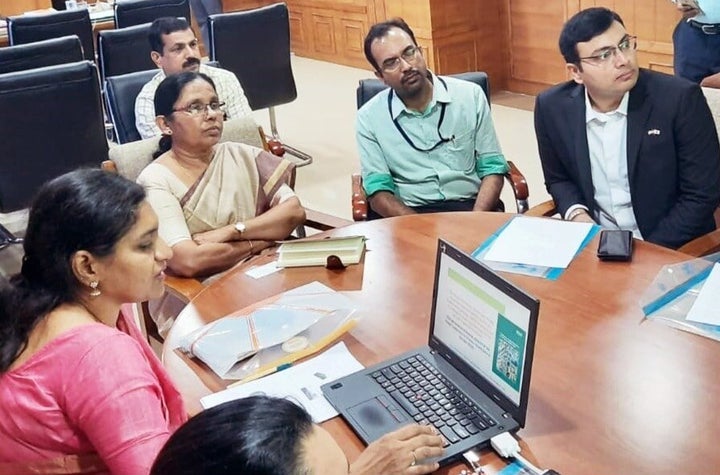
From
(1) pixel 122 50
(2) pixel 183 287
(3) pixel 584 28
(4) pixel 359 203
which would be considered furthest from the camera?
(1) pixel 122 50

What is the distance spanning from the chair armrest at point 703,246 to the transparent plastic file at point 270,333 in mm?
909

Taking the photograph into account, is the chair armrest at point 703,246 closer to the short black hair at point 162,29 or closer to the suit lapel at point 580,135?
the suit lapel at point 580,135

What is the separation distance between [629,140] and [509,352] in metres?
1.29

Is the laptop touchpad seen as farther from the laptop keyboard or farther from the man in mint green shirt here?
the man in mint green shirt

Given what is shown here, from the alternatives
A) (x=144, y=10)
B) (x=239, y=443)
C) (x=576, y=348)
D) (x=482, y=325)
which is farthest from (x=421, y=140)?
(x=144, y=10)

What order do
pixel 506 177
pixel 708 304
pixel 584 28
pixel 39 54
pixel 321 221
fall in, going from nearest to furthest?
pixel 708 304, pixel 584 28, pixel 321 221, pixel 506 177, pixel 39 54

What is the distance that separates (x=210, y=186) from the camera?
2.72 m

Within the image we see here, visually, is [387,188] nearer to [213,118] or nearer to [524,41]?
[213,118]

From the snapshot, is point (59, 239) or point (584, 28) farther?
point (584, 28)

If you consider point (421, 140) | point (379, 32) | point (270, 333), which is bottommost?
point (270, 333)

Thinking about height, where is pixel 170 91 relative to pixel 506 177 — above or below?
above

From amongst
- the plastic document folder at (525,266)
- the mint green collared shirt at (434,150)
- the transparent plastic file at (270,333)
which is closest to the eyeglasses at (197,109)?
the mint green collared shirt at (434,150)

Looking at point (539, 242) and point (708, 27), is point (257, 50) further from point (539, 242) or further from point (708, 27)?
point (539, 242)

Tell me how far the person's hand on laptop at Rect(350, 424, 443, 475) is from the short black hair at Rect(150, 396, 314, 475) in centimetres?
38
